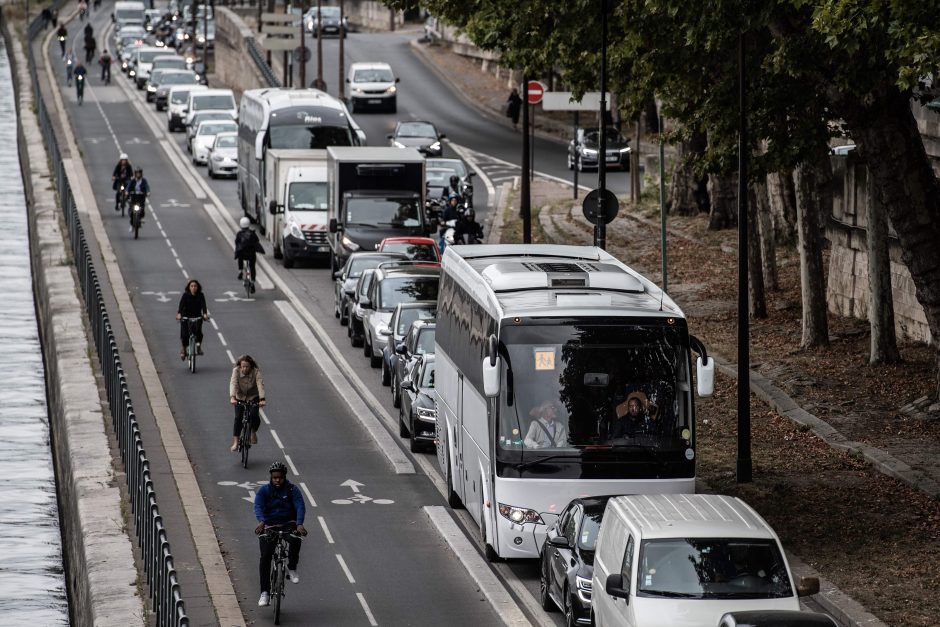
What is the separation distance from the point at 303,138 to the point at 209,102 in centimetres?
2218

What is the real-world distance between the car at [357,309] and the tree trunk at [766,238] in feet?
24.0

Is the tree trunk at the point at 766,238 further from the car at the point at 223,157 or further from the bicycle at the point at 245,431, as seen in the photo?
the car at the point at 223,157

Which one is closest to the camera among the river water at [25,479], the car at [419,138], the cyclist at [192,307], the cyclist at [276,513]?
the cyclist at [276,513]

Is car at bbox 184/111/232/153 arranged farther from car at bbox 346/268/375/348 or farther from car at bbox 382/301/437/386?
car at bbox 382/301/437/386

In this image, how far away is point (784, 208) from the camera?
3944cm

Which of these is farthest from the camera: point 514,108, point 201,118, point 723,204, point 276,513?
point 514,108

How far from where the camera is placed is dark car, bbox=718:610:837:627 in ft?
42.1

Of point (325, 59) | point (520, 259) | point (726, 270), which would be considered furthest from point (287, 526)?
point (325, 59)

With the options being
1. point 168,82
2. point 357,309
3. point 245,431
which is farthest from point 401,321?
point 168,82

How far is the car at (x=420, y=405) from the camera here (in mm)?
24188

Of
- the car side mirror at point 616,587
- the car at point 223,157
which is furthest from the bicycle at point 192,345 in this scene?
the car at point 223,157

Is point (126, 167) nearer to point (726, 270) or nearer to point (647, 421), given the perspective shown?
point (726, 270)

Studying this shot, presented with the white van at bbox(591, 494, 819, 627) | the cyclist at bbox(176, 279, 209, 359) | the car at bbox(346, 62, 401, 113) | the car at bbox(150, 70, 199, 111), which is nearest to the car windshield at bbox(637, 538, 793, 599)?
the white van at bbox(591, 494, 819, 627)

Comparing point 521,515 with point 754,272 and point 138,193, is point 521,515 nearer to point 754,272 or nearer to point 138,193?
point 754,272
